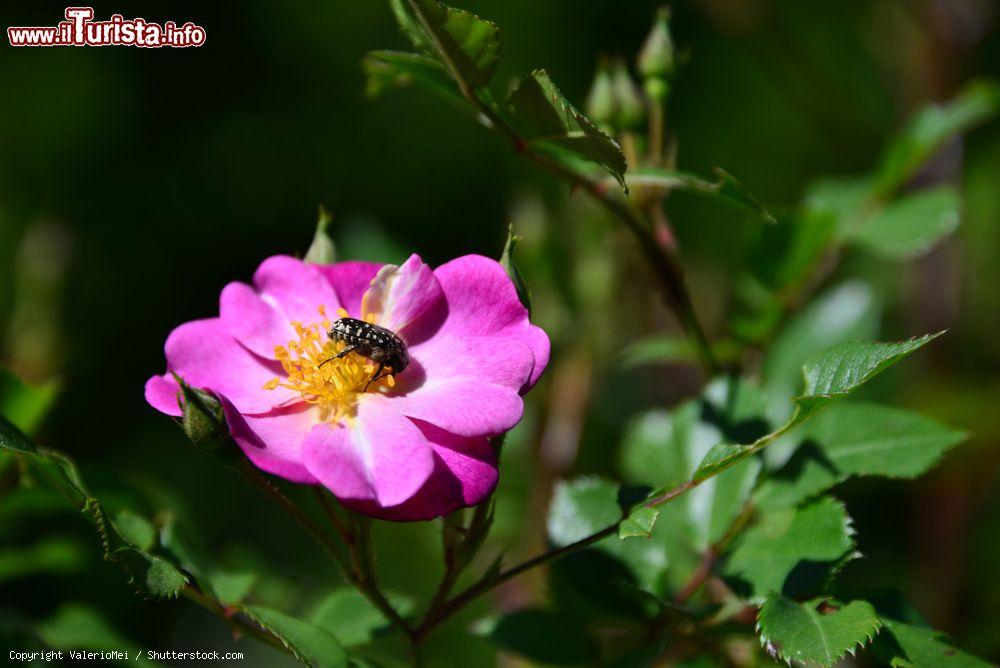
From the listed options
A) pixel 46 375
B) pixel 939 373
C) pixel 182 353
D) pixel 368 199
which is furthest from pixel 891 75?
pixel 46 375

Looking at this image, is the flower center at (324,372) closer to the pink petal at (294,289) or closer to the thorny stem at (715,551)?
the pink petal at (294,289)

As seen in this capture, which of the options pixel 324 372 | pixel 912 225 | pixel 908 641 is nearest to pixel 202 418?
pixel 324 372

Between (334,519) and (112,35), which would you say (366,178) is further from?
(334,519)

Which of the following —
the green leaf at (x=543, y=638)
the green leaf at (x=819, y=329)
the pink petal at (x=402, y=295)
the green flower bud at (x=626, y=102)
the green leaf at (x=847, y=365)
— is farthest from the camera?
the green leaf at (x=819, y=329)

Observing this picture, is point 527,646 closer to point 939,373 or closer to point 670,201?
point 939,373

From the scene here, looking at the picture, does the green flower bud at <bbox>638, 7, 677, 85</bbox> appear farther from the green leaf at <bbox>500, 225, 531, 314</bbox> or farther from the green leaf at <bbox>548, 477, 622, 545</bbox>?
the green leaf at <bbox>548, 477, 622, 545</bbox>

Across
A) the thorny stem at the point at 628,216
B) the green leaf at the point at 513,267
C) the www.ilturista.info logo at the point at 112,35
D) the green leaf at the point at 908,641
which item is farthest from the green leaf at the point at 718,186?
the www.ilturista.info logo at the point at 112,35

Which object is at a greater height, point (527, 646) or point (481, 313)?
point (481, 313)
